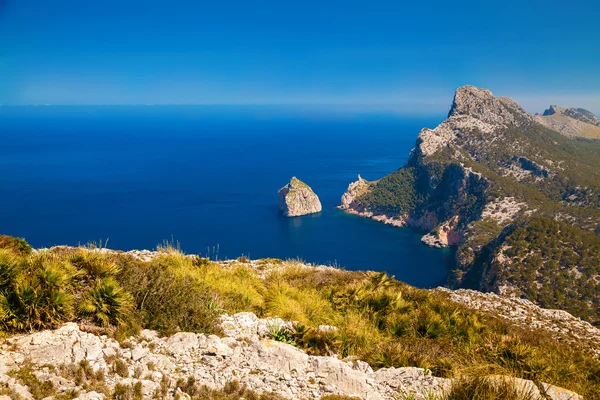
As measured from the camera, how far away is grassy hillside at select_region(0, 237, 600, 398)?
668 cm

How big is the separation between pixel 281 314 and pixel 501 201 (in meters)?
108

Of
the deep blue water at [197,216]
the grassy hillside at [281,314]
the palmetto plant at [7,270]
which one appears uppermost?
the palmetto plant at [7,270]

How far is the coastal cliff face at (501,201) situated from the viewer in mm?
57938

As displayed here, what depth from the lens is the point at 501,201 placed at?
332 feet

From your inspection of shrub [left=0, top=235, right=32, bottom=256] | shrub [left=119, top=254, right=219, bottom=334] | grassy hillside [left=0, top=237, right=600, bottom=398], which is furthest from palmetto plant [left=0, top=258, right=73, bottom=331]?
shrub [left=0, top=235, right=32, bottom=256]

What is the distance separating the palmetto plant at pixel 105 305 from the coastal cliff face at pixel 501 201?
5804 centimetres

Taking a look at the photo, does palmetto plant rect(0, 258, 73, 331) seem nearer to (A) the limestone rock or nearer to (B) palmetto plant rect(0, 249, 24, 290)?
(B) palmetto plant rect(0, 249, 24, 290)

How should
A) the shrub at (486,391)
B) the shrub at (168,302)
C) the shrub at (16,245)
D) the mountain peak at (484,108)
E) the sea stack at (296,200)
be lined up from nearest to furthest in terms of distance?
1. the shrub at (486,391)
2. the shrub at (168,302)
3. the shrub at (16,245)
4. the sea stack at (296,200)
5. the mountain peak at (484,108)

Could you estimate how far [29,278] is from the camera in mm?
6984

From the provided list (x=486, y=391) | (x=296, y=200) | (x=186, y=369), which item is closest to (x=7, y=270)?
(x=186, y=369)

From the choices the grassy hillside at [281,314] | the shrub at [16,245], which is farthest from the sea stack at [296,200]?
the grassy hillside at [281,314]

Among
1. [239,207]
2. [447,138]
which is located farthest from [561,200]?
[239,207]

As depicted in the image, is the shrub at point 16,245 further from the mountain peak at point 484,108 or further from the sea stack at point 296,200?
the mountain peak at point 484,108

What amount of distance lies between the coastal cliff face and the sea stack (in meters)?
15.5
